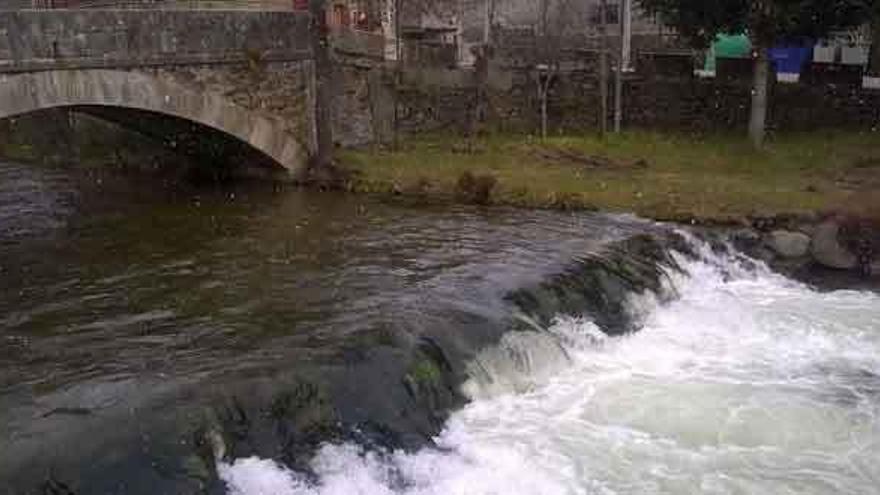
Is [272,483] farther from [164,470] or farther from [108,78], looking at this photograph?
[108,78]

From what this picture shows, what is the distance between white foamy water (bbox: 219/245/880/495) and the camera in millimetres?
8898

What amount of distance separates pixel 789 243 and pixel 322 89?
376 inches

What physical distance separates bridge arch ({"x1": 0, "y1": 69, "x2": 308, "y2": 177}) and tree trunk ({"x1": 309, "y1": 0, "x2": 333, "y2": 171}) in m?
0.39

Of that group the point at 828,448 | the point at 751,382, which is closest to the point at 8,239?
the point at 751,382

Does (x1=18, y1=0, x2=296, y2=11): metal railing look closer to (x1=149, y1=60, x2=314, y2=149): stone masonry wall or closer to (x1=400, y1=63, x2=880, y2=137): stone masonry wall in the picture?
(x1=149, y1=60, x2=314, y2=149): stone masonry wall

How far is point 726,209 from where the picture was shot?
17219mm

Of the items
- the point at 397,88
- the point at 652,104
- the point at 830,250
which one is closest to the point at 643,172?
the point at 652,104

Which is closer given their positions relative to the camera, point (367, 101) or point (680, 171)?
point (680, 171)

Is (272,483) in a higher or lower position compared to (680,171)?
lower

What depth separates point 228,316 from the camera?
1142 cm

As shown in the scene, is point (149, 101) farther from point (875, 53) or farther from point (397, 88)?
point (875, 53)

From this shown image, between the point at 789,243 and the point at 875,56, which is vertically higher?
the point at 875,56

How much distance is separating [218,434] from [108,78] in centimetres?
902

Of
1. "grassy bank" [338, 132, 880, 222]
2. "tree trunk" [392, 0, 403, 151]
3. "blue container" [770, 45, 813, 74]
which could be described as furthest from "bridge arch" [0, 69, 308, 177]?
"blue container" [770, 45, 813, 74]
